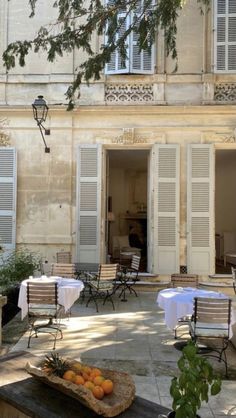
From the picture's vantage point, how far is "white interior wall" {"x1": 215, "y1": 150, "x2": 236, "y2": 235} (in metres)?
14.1

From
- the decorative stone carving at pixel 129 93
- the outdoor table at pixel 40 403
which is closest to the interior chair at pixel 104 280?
the decorative stone carving at pixel 129 93

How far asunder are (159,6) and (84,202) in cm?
496

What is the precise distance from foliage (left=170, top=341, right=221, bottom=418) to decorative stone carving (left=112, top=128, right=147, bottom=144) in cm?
802

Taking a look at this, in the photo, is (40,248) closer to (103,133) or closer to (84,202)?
(84,202)

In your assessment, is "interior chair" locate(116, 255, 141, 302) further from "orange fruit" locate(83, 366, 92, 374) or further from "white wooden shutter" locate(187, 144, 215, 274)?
"orange fruit" locate(83, 366, 92, 374)

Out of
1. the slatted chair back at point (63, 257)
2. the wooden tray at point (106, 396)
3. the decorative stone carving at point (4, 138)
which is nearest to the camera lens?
the wooden tray at point (106, 396)

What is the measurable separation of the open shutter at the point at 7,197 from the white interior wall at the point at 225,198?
698 centimetres

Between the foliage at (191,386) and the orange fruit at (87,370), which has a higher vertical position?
the foliage at (191,386)

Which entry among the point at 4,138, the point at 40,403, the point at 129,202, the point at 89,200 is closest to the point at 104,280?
the point at 89,200

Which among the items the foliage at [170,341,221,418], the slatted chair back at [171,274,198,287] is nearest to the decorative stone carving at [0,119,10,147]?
the slatted chair back at [171,274,198,287]

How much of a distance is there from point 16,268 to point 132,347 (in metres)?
3.63

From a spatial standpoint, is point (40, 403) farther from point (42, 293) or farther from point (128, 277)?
point (128, 277)

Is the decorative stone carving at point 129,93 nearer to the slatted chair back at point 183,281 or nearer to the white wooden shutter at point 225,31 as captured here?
the white wooden shutter at point 225,31

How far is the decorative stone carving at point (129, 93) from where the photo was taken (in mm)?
9828
